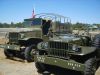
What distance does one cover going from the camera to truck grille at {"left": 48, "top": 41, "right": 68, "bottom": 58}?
7742 mm

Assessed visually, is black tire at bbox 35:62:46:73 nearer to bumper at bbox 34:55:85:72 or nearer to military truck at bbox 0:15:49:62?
bumper at bbox 34:55:85:72

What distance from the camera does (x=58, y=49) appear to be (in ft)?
25.8

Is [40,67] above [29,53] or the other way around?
the other way around

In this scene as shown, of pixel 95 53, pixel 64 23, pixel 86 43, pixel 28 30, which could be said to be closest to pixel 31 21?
pixel 28 30

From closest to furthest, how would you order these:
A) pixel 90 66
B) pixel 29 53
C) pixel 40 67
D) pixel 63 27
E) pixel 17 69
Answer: pixel 90 66 → pixel 40 67 → pixel 17 69 → pixel 29 53 → pixel 63 27

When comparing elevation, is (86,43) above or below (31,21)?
below

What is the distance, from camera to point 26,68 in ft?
31.1

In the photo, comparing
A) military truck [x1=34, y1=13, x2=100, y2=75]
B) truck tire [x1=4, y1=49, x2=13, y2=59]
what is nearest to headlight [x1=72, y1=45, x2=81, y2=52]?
military truck [x1=34, y1=13, x2=100, y2=75]

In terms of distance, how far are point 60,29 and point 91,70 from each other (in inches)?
149

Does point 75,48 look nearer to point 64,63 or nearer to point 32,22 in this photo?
point 64,63

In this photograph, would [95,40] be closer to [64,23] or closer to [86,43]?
[86,43]

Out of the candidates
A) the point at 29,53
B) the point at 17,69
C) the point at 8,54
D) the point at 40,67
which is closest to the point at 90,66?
the point at 40,67

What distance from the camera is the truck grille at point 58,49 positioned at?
25.4ft

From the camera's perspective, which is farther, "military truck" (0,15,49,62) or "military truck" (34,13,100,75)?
"military truck" (0,15,49,62)
